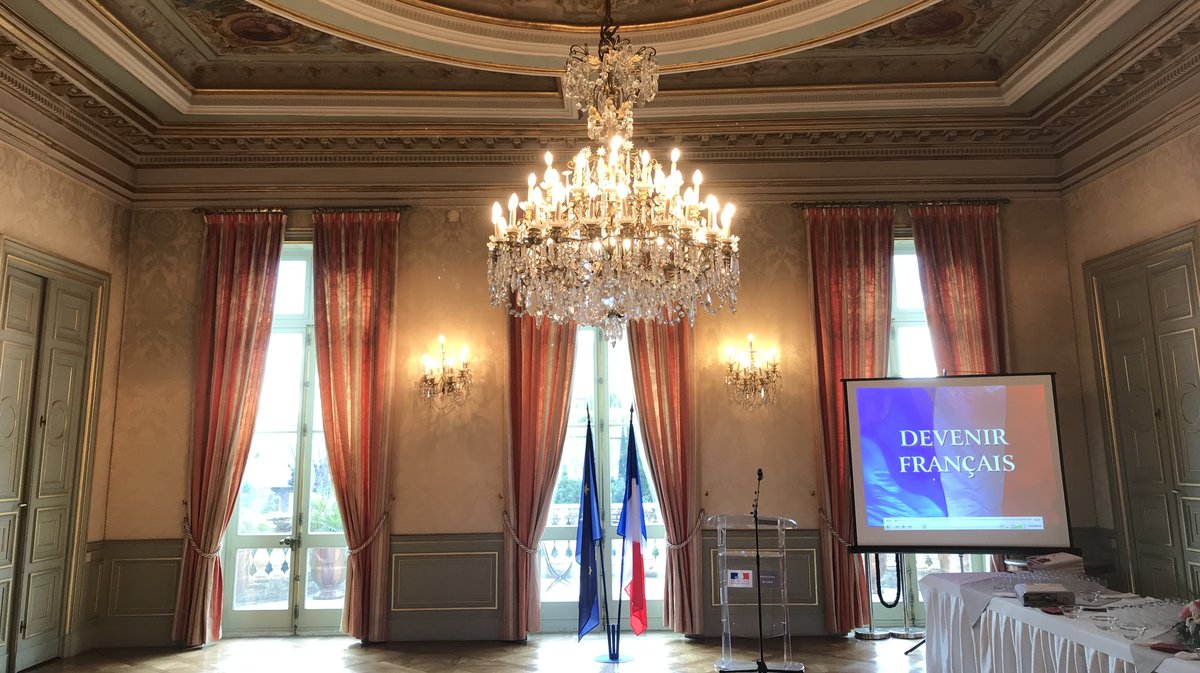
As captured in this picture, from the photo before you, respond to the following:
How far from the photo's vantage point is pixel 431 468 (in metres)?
6.22

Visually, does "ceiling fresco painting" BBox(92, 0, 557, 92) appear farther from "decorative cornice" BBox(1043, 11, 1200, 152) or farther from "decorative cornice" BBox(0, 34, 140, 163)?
"decorative cornice" BBox(1043, 11, 1200, 152)

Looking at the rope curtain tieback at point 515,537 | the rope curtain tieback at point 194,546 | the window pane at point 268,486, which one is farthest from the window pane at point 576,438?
the rope curtain tieback at point 194,546

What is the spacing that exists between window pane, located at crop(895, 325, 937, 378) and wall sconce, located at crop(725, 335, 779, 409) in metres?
1.17

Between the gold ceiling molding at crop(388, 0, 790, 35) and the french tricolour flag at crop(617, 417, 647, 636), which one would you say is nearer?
the gold ceiling molding at crop(388, 0, 790, 35)

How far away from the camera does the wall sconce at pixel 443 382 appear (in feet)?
20.4

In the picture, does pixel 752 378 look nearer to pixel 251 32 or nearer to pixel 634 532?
pixel 634 532

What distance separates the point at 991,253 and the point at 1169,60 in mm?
1834

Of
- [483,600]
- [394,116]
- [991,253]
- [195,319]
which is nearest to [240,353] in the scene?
[195,319]

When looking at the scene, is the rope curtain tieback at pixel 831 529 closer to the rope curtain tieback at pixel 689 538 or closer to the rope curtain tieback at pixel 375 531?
the rope curtain tieback at pixel 689 538

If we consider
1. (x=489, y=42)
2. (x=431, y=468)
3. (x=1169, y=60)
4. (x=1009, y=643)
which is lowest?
(x=1009, y=643)

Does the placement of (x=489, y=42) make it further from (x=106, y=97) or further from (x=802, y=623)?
(x=802, y=623)

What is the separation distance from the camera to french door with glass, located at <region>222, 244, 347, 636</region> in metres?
6.19

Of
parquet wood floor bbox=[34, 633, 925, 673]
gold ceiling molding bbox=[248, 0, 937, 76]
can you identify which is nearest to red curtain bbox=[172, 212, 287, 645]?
parquet wood floor bbox=[34, 633, 925, 673]

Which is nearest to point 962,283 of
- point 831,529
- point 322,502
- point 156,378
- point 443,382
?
point 831,529
